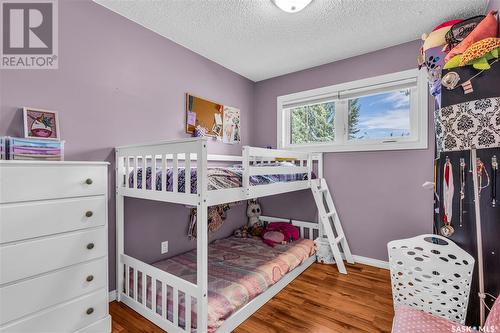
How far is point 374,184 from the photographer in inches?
101

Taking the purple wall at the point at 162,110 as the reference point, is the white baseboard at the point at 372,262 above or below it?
below

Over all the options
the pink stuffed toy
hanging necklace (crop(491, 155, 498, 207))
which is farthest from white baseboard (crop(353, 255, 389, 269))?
hanging necklace (crop(491, 155, 498, 207))

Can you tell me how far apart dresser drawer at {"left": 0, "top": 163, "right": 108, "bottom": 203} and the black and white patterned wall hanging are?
207cm

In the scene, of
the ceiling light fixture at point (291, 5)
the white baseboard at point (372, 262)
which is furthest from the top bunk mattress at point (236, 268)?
the ceiling light fixture at point (291, 5)

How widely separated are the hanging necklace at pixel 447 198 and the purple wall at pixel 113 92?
2.17m

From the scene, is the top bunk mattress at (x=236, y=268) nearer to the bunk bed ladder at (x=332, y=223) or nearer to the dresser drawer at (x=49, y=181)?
the bunk bed ladder at (x=332, y=223)

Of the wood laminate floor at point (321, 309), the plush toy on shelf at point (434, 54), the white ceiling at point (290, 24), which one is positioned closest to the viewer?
the wood laminate floor at point (321, 309)

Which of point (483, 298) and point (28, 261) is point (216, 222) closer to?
point (28, 261)

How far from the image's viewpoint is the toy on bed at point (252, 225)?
3.00 meters

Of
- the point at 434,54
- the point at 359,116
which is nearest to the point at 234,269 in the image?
the point at 359,116

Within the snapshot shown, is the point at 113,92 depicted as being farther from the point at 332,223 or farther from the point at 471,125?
the point at 332,223

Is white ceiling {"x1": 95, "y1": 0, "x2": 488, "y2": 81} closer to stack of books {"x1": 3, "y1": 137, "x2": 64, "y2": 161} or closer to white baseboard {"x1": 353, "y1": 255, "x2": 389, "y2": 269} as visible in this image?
stack of books {"x1": 3, "y1": 137, "x2": 64, "y2": 161}

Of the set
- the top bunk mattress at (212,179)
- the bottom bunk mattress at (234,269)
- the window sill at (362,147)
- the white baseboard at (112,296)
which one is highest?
the window sill at (362,147)

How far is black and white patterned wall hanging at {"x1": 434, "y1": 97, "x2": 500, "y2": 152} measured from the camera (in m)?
1.23
